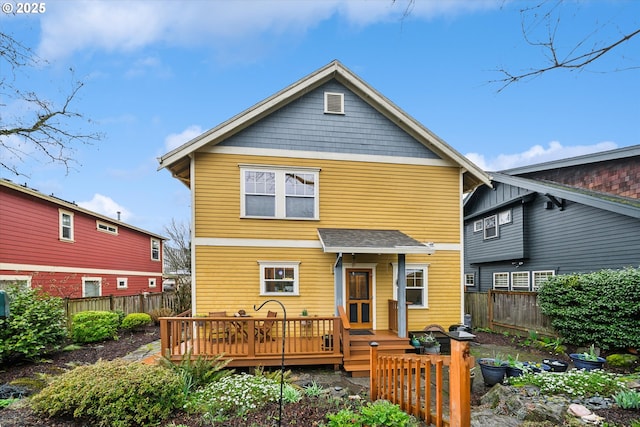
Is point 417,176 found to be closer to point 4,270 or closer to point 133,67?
point 133,67

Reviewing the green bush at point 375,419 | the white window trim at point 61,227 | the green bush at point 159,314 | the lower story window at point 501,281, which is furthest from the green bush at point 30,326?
the lower story window at point 501,281

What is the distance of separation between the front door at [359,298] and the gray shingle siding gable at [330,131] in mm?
3802

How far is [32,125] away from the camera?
9.75 meters

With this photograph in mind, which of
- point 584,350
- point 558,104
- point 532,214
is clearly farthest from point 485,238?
point 558,104

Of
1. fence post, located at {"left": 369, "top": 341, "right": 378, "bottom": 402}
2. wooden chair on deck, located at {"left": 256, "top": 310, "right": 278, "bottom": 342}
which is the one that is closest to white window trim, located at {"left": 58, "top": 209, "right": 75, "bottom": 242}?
wooden chair on deck, located at {"left": 256, "top": 310, "right": 278, "bottom": 342}

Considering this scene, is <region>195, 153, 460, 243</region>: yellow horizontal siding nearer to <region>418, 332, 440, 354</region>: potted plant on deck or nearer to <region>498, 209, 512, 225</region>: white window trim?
<region>418, 332, 440, 354</region>: potted plant on deck

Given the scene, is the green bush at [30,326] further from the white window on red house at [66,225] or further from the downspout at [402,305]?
the downspout at [402,305]

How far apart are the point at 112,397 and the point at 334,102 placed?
9.08 m

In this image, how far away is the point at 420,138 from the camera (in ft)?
35.0

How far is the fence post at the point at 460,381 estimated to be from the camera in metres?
3.71

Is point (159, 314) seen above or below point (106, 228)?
below

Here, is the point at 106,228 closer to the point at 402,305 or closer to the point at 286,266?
the point at 286,266

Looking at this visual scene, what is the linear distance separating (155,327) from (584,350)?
1484cm

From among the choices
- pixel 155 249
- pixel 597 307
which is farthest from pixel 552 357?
pixel 155 249
